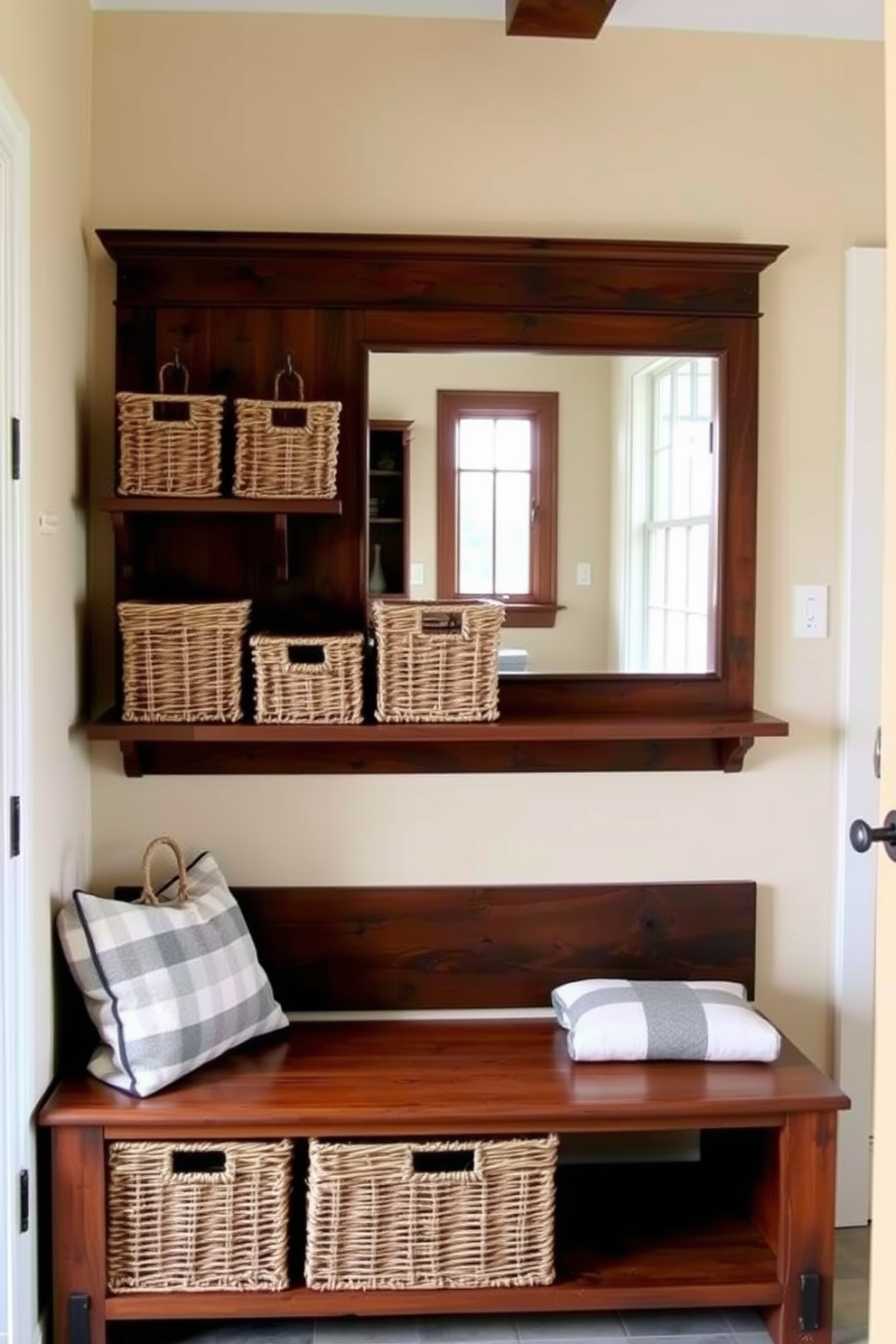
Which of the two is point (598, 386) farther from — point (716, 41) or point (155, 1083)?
point (155, 1083)

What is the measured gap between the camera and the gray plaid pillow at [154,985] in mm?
2316

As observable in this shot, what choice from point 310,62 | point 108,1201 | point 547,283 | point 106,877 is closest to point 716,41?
point 547,283

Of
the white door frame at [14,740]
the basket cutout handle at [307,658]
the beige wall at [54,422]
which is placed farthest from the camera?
the basket cutout handle at [307,658]

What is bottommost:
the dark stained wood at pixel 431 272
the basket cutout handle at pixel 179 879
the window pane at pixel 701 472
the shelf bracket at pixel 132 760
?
the basket cutout handle at pixel 179 879

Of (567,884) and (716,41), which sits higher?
(716,41)

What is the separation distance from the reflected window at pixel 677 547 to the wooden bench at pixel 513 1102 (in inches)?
20.3

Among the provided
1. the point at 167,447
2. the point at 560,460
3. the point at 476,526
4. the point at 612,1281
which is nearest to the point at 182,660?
the point at 167,447

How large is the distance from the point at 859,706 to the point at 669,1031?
82 centimetres

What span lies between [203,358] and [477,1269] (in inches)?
71.6

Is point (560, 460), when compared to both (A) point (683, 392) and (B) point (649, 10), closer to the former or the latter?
(A) point (683, 392)

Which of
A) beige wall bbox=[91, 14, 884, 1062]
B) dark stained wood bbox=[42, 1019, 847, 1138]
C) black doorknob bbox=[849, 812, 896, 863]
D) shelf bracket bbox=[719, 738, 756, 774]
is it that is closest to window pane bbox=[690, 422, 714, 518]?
beige wall bbox=[91, 14, 884, 1062]

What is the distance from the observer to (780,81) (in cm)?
274

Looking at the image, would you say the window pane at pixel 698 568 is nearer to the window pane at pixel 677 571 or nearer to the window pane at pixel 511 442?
the window pane at pixel 677 571

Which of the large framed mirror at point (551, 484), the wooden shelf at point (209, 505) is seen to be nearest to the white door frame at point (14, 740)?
the wooden shelf at point (209, 505)
